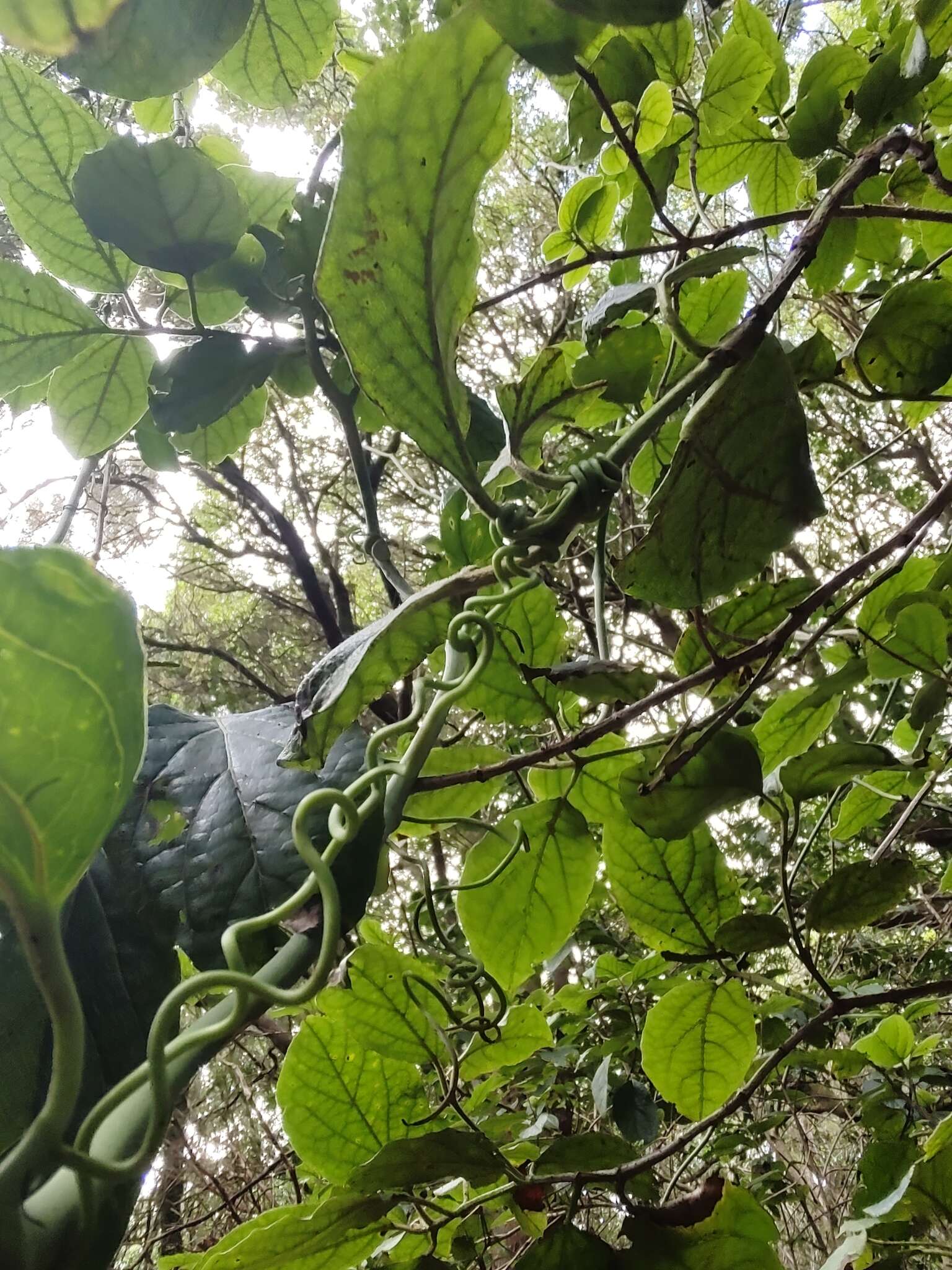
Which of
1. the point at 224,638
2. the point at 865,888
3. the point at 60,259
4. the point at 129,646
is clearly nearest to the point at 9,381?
the point at 60,259

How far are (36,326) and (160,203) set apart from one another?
0.09m

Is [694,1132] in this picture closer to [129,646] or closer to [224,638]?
[129,646]

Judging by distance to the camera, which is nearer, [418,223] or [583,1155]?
[418,223]

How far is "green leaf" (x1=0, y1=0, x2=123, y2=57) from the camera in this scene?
0.20 meters

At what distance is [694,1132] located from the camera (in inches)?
11.8

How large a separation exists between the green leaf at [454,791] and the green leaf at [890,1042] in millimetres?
243

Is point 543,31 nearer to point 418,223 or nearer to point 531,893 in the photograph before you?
point 418,223

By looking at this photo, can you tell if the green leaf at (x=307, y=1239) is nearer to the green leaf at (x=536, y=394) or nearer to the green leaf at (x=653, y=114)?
the green leaf at (x=536, y=394)

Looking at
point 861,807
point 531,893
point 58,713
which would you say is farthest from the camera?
point 861,807

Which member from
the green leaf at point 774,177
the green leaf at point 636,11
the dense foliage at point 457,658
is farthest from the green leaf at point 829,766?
the green leaf at point 774,177

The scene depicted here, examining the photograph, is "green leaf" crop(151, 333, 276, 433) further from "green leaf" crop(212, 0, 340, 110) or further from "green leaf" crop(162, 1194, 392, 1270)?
"green leaf" crop(162, 1194, 392, 1270)

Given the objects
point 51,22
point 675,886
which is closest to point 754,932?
point 675,886

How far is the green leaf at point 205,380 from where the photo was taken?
13.6 inches

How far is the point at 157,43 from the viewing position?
8.8 inches
